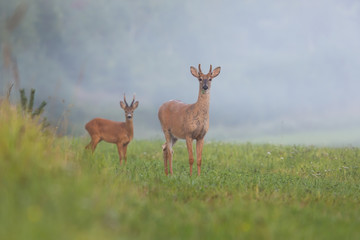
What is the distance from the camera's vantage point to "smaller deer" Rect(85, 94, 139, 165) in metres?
13.3

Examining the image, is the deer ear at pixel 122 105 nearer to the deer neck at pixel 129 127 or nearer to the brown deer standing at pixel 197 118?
the deer neck at pixel 129 127

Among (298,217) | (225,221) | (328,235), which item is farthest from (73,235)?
(298,217)

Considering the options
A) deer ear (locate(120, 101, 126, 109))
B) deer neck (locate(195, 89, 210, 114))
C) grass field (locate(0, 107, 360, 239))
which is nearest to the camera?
grass field (locate(0, 107, 360, 239))

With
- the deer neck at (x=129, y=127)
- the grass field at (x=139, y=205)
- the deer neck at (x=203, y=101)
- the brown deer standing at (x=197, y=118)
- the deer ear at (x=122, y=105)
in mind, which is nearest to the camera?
the grass field at (x=139, y=205)

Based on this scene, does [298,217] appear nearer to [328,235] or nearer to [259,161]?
[328,235]

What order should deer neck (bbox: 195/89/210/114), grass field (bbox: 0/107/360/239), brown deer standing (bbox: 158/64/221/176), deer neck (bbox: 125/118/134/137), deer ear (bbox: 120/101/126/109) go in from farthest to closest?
1. deer neck (bbox: 125/118/134/137)
2. deer ear (bbox: 120/101/126/109)
3. deer neck (bbox: 195/89/210/114)
4. brown deer standing (bbox: 158/64/221/176)
5. grass field (bbox: 0/107/360/239)

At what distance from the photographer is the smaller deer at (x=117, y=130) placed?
1333cm

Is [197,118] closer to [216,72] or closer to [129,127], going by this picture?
[216,72]

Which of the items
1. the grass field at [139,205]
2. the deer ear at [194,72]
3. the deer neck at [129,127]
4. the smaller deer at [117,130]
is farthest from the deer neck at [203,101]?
the deer neck at [129,127]

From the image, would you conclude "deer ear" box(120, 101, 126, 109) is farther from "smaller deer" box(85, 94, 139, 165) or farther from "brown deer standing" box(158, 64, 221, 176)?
"brown deer standing" box(158, 64, 221, 176)

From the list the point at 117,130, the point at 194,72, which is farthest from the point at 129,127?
the point at 194,72

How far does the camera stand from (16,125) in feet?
23.0

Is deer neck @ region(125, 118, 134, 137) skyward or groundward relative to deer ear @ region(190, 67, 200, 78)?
groundward

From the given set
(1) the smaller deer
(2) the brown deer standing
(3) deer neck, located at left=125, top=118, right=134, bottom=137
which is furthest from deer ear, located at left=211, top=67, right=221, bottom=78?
(3) deer neck, located at left=125, top=118, right=134, bottom=137
